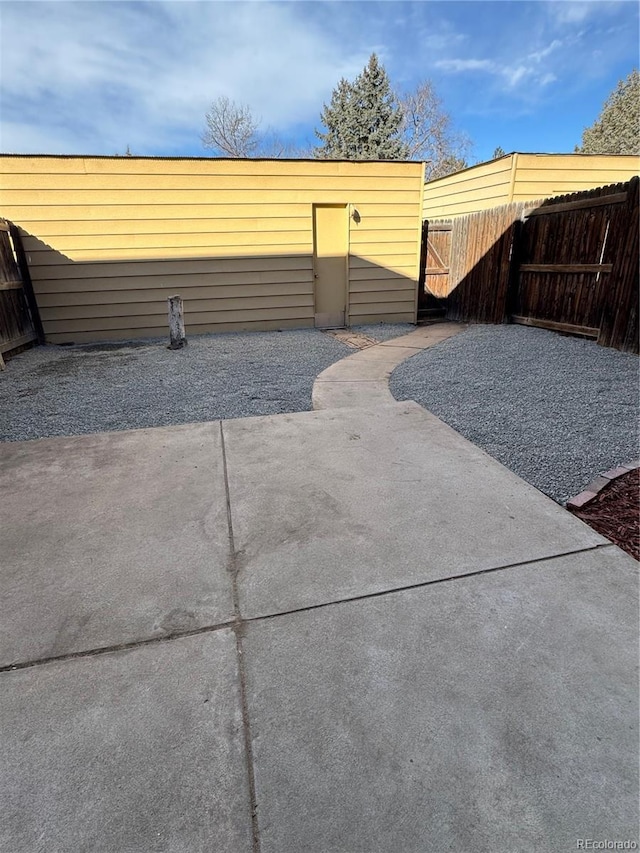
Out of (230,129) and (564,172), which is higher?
(230,129)

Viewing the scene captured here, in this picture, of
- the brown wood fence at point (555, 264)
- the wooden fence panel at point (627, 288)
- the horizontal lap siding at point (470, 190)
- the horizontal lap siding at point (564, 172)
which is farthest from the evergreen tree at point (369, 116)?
the wooden fence panel at point (627, 288)

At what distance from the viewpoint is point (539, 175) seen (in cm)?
855

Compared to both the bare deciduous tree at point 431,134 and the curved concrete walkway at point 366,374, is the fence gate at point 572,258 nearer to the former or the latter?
the curved concrete walkway at point 366,374

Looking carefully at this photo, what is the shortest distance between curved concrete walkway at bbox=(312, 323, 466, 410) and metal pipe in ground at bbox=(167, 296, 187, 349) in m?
2.65

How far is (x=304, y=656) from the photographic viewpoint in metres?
1.40


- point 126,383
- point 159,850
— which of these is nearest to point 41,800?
point 159,850

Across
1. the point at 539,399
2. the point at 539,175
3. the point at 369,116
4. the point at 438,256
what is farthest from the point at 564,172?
the point at 369,116

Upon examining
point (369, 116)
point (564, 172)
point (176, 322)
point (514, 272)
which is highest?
point (369, 116)

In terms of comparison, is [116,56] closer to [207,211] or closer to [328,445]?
[207,211]

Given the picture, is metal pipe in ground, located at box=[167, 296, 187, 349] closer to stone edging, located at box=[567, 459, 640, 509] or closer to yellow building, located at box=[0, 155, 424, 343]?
yellow building, located at box=[0, 155, 424, 343]

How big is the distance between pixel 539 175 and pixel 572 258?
151 inches

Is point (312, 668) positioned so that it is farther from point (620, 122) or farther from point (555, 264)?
point (620, 122)

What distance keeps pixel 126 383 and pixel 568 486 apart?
4406 millimetres

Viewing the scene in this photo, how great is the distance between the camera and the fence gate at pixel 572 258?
5.25 m
